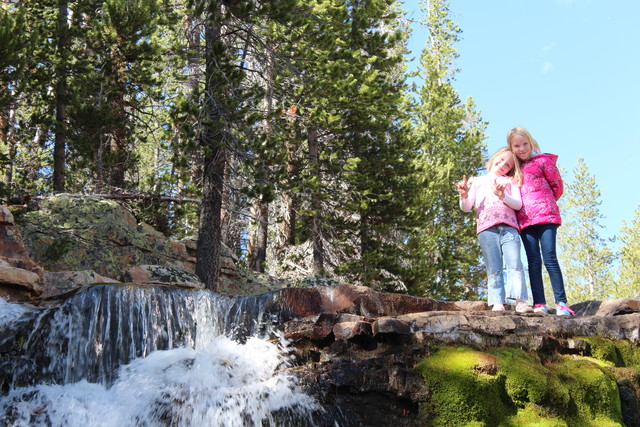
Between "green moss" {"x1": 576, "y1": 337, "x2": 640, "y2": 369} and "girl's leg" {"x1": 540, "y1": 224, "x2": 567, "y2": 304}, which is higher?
"girl's leg" {"x1": 540, "y1": 224, "x2": 567, "y2": 304}

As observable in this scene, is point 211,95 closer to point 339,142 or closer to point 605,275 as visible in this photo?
point 339,142


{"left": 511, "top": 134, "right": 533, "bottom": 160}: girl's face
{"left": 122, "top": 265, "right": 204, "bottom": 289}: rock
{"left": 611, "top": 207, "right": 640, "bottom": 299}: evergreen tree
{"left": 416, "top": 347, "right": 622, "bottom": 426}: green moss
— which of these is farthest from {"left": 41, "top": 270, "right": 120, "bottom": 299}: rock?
{"left": 611, "top": 207, "right": 640, "bottom": 299}: evergreen tree

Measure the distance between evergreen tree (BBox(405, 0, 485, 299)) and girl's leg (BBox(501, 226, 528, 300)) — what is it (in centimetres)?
999

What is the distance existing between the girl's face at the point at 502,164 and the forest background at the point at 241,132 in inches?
194

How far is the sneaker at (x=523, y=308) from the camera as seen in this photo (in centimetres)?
673

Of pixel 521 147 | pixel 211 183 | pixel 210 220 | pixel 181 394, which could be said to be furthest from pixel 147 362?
pixel 211 183

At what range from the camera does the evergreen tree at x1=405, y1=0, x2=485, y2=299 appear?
692 inches

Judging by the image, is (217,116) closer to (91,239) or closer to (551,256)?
(91,239)

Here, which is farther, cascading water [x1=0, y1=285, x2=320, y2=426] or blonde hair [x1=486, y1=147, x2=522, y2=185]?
blonde hair [x1=486, y1=147, x2=522, y2=185]

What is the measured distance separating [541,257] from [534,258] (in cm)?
16

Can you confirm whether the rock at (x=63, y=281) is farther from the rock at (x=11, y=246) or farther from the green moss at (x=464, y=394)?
the green moss at (x=464, y=394)

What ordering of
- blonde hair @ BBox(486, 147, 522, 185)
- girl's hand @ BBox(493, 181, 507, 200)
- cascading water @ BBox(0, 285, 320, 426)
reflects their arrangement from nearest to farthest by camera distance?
cascading water @ BBox(0, 285, 320, 426)
girl's hand @ BBox(493, 181, 507, 200)
blonde hair @ BBox(486, 147, 522, 185)

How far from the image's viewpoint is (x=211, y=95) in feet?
36.0

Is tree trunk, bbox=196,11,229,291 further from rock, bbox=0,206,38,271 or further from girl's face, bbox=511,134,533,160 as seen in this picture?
girl's face, bbox=511,134,533,160
